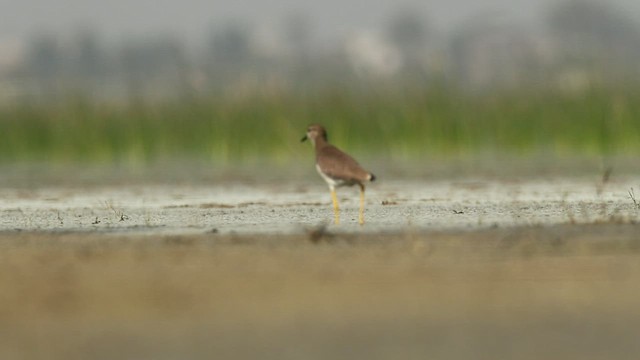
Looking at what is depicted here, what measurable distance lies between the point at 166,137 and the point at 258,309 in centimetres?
1230

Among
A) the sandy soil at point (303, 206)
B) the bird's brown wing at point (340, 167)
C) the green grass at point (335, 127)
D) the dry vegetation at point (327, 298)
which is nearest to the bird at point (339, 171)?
the bird's brown wing at point (340, 167)

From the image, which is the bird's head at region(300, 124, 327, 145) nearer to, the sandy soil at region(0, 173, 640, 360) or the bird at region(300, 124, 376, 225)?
the bird at region(300, 124, 376, 225)

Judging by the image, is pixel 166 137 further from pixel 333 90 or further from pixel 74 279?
pixel 74 279

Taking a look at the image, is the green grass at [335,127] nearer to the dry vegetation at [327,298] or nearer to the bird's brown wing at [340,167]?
the bird's brown wing at [340,167]

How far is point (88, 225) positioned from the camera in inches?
349

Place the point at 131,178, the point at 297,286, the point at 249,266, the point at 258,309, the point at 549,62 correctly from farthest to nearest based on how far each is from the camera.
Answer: the point at 549,62, the point at 131,178, the point at 249,266, the point at 297,286, the point at 258,309

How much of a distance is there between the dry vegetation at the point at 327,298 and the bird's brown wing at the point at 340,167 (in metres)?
2.20

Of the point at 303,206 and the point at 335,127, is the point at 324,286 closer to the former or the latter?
the point at 303,206

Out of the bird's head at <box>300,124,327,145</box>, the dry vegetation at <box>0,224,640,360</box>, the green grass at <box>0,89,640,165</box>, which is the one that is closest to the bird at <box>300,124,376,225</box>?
the bird's head at <box>300,124,327,145</box>

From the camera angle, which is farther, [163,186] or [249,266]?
[163,186]

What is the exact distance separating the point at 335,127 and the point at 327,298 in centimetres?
1166

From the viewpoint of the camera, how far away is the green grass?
653 inches

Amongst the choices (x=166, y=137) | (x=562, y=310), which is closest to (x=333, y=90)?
(x=166, y=137)

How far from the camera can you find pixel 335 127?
16.8 metres
